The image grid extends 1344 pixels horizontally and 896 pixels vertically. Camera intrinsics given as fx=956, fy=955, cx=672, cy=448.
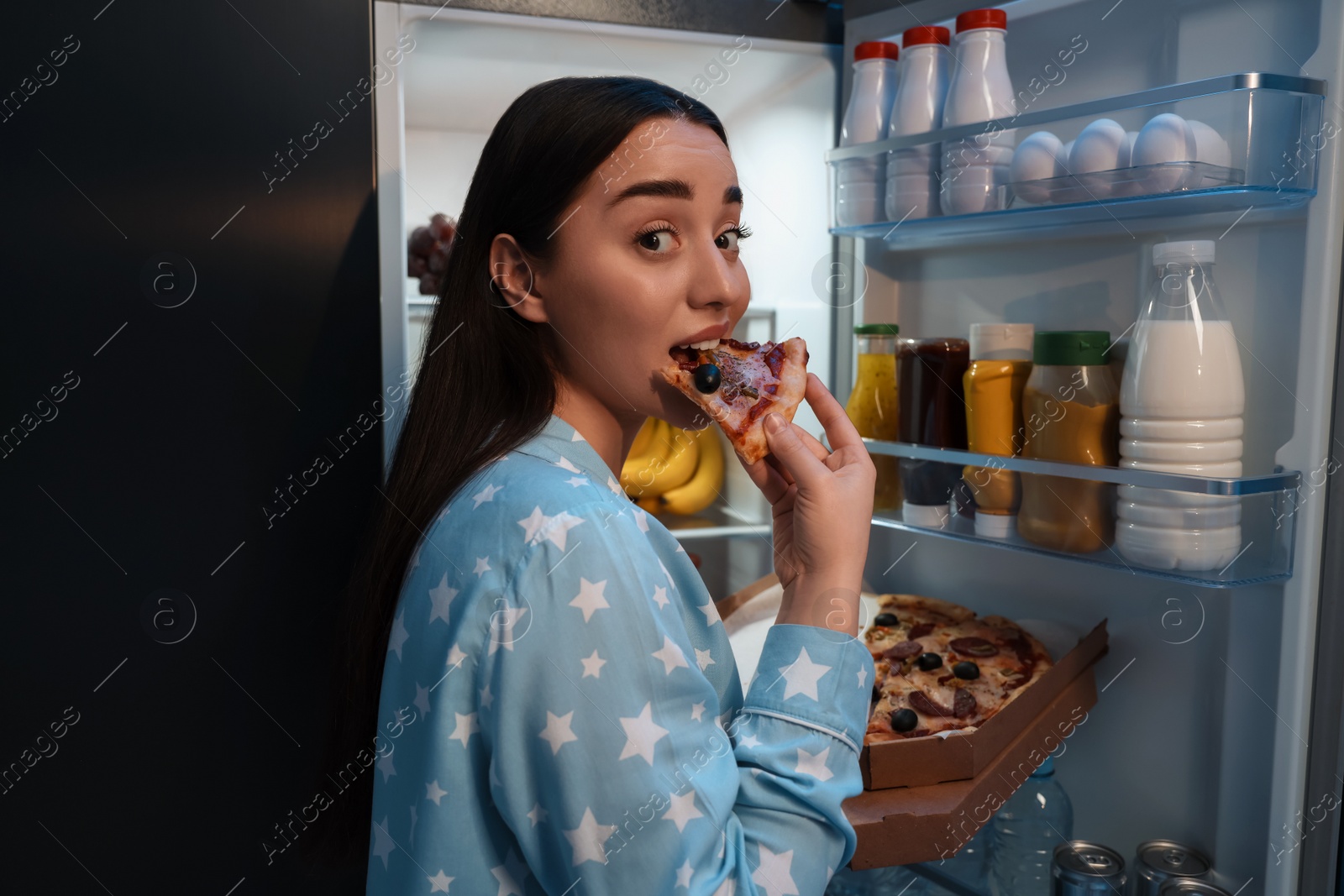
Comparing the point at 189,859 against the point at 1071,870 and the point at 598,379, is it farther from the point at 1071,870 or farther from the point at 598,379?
the point at 1071,870

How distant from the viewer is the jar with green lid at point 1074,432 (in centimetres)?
121

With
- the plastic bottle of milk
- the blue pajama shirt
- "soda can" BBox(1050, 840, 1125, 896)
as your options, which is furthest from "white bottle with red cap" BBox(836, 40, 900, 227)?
"soda can" BBox(1050, 840, 1125, 896)

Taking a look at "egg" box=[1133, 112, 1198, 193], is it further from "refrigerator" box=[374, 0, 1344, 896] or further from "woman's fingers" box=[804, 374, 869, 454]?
"woman's fingers" box=[804, 374, 869, 454]

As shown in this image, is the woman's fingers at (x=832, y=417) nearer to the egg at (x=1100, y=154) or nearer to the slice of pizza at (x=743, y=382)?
the slice of pizza at (x=743, y=382)

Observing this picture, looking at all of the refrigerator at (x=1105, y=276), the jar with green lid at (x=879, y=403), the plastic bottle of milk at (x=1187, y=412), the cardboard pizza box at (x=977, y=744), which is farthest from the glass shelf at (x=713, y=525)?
the plastic bottle of milk at (x=1187, y=412)

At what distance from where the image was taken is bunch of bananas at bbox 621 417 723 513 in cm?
183

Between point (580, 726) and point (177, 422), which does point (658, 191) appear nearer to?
point (580, 726)

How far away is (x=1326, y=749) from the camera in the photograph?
1.09 metres

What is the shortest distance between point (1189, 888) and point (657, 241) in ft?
3.38

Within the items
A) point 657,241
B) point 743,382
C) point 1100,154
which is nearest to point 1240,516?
point 1100,154

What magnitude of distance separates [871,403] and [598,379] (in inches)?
27.3

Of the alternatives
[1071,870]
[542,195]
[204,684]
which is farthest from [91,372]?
[1071,870]

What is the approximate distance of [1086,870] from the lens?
1.27 meters

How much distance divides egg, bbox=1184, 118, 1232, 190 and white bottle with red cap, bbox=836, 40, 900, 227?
1.51 feet
